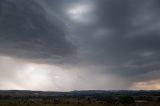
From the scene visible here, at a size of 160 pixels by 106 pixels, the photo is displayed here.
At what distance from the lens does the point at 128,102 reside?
296ft
